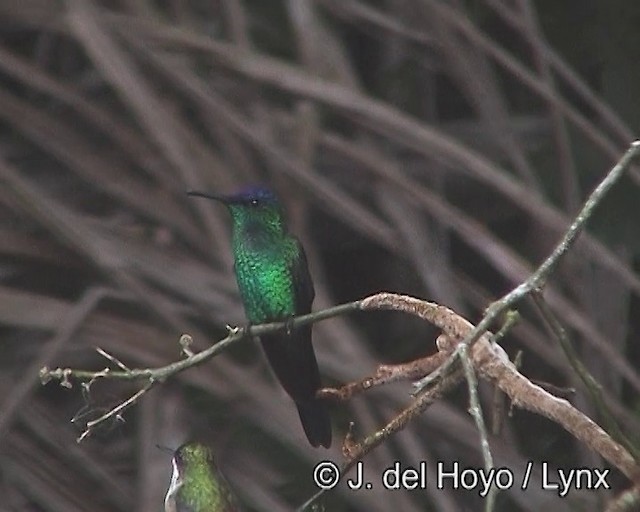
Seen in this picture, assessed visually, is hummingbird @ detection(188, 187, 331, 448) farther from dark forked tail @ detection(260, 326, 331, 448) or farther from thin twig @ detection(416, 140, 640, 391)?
thin twig @ detection(416, 140, 640, 391)

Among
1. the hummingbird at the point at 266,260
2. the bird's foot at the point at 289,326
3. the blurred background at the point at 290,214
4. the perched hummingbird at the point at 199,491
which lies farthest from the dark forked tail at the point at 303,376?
the blurred background at the point at 290,214

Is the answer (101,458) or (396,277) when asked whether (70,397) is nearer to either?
(101,458)

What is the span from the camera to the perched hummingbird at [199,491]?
1459 millimetres

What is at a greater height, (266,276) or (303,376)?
(303,376)

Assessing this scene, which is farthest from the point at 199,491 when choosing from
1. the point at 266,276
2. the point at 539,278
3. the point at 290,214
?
the point at 290,214

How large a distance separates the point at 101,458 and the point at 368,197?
1074 mm

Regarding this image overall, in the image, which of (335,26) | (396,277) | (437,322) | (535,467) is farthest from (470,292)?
(437,322)

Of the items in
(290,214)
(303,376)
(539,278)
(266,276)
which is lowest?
(290,214)

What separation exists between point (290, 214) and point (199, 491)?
2523 millimetres

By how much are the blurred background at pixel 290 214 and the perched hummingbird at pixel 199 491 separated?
1.79m

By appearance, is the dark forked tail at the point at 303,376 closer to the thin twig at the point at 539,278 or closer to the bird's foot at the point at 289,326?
the bird's foot at the point at 289,326

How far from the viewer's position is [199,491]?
1.49 metres

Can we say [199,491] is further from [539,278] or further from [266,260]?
[266,260]

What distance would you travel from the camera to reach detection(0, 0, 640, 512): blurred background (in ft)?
12.2
